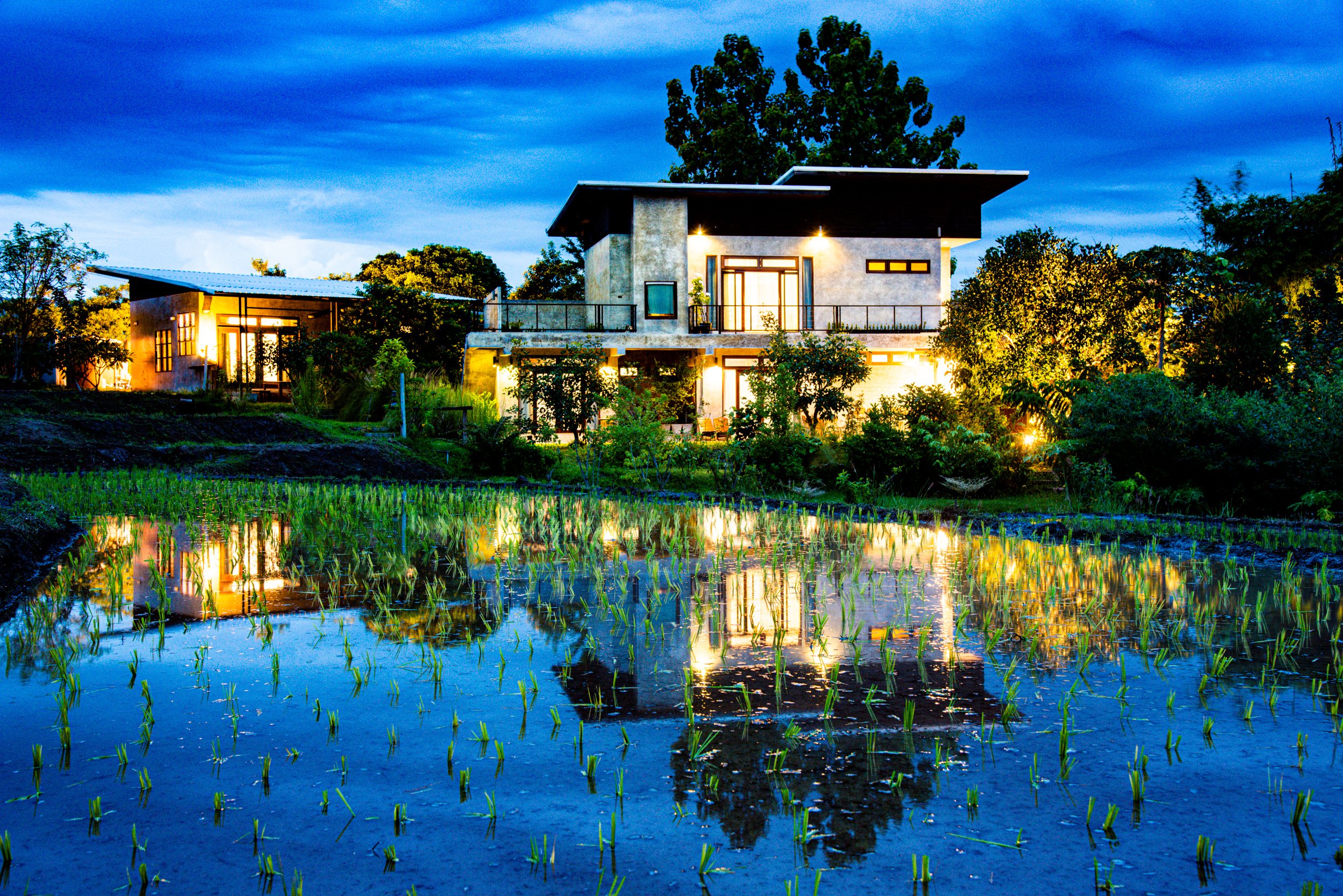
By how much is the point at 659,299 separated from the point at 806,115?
49.0 feet

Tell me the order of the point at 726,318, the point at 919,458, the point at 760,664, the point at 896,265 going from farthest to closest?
1. the point at 896,265
2. the point at 726,318
3. the point at 919,458
4. the point at 760,664

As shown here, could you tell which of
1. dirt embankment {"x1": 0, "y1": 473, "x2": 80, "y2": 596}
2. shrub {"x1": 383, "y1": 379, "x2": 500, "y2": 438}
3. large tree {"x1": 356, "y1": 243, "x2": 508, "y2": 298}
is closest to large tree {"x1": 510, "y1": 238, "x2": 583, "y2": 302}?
large tree {"x1": 356, "y1": 243, "x2": 508, "y2": 298}

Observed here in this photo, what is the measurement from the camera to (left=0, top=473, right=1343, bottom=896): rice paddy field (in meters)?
3.28

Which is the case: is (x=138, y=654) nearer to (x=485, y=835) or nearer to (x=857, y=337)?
(x=485, y=835)

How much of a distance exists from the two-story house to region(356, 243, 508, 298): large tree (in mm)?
11178

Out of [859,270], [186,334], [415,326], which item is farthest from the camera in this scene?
[186,334]

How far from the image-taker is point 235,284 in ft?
110

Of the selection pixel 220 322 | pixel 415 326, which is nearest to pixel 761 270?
pixel 415 326

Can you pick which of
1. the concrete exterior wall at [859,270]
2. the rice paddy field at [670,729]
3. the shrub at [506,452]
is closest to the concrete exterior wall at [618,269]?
A: the concrete exterior wall at [859,270]

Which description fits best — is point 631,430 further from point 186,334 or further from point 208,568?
point 186,334

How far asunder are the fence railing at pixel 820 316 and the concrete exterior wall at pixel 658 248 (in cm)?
150

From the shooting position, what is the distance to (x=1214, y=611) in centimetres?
693

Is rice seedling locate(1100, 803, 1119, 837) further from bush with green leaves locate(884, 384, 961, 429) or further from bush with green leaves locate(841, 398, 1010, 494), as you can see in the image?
bush with green leaves locate(884, 384, 961, 429)

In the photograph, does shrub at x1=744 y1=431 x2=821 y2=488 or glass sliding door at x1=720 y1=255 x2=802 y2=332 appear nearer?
shrub at x1=744 y1=431 x2=821 y2=488
